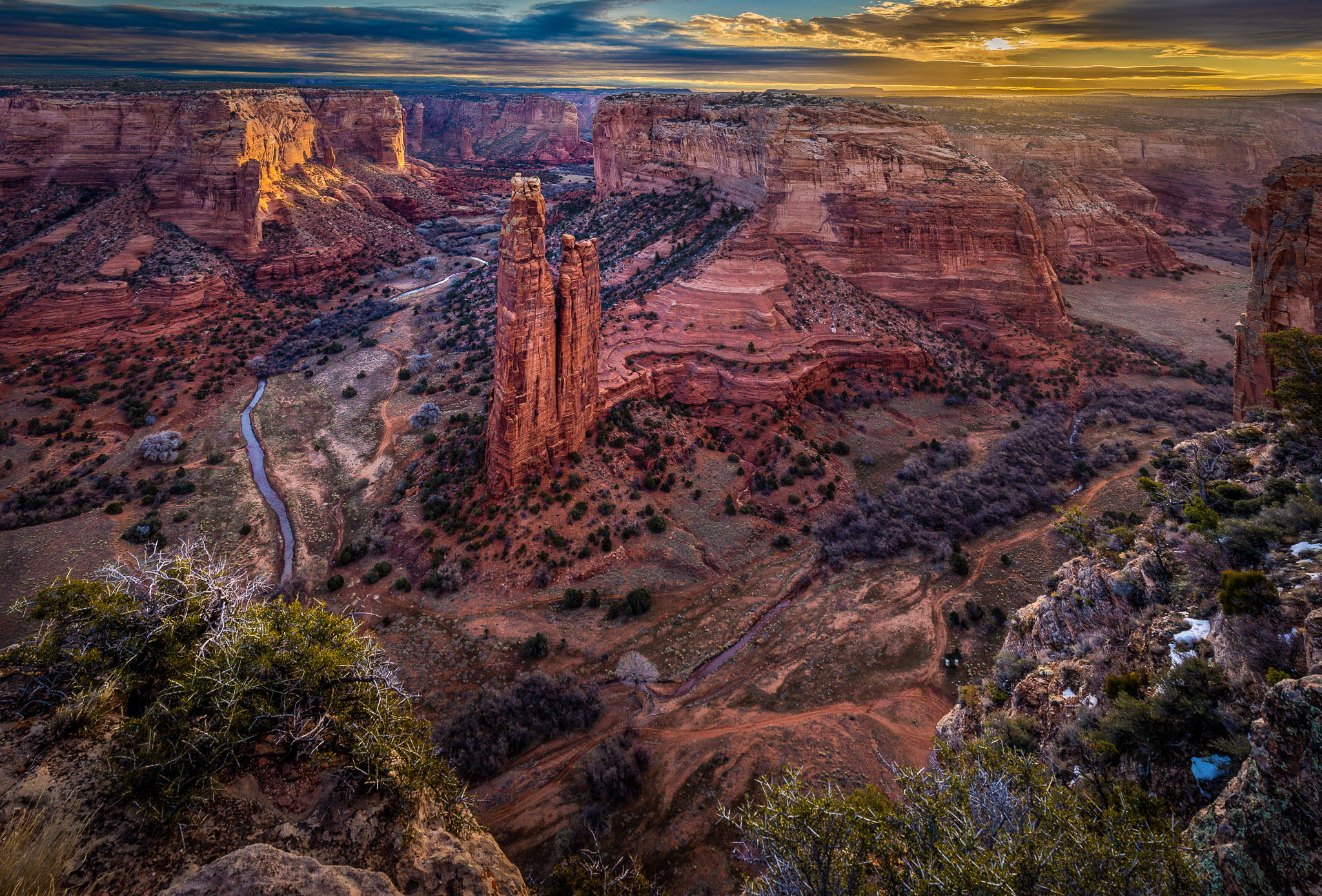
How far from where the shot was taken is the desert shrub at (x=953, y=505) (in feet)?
99.3

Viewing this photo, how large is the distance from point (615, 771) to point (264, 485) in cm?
3029

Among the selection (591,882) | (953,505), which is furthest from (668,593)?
(953,505)

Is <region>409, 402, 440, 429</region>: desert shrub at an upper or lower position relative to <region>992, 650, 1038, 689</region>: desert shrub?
lower

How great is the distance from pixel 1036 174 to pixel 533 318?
8627cm

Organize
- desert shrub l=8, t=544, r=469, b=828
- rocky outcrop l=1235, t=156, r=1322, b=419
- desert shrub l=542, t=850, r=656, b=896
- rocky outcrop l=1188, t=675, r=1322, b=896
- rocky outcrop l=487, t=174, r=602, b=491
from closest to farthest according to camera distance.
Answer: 1. rocky outcrop l=1188, t=675, r=1322, b=896
2. desert shrub l=8, t=544, r=469, b=828
3. desert shrub l=542, t=850, r=656, b=896
4. rocky outcrop l=1235, t=156, r=1322, b=419
5. rocky outcrop l=487, t=174, r=602, b=491

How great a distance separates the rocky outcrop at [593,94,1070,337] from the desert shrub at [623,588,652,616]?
28931 millimetres

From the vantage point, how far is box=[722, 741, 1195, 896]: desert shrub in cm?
754

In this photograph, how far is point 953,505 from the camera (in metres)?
32.7

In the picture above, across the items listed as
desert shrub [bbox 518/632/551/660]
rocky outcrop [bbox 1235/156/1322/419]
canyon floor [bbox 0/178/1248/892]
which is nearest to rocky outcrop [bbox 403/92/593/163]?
canyon floor [bbox 0/178/1248/892]

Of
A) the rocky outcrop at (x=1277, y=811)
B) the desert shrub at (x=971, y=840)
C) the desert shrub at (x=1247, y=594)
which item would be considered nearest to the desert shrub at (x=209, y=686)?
the desert shrub at (x=971, y=840)

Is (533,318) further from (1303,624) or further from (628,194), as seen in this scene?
(628,194)

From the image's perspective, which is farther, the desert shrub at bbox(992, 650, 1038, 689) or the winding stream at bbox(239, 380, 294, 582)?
the winding stream at bbox(239, 380, 294, 582)

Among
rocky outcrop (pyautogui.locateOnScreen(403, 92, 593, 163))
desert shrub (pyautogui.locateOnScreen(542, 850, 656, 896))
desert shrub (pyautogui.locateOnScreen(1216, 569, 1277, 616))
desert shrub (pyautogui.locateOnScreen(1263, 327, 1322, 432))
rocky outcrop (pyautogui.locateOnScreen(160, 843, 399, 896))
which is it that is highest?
rocky outcrop (pyautogui.locateOnScreen(403, 92, 593, 163))

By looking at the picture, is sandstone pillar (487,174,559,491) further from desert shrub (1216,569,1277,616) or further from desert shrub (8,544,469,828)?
desert shrub (1216,569,1277,616)
